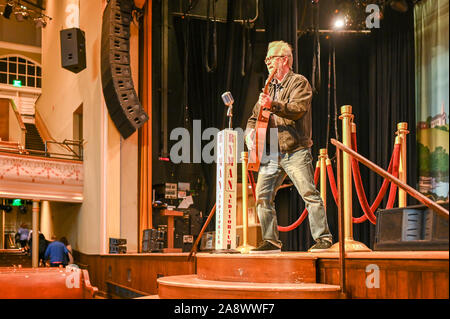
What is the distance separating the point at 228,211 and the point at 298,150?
686 mm

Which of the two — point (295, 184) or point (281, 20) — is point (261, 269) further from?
point (281, 20)

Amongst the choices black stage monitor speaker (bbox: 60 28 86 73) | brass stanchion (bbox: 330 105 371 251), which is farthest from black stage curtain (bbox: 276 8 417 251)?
brass stanchion (bbox: 330 105 371 251)

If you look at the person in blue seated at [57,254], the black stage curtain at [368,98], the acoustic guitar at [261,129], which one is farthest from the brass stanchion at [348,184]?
the person in blue seated at [57,254]

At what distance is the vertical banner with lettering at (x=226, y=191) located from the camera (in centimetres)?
378

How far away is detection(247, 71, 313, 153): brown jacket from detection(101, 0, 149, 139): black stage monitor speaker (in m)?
5.29

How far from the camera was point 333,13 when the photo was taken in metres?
9.04

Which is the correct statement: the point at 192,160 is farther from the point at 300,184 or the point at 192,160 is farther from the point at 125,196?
the point at 300,184

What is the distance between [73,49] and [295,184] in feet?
22.4

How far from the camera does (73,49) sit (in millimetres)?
9266

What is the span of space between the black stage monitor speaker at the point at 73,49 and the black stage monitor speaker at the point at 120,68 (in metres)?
0.63

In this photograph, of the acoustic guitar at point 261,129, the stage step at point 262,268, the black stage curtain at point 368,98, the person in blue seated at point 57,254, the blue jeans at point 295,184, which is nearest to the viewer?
the stage step at point 262,268

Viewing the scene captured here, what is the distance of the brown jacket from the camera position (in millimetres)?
3461

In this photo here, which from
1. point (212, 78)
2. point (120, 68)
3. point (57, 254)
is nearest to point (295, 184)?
point (120, 68)

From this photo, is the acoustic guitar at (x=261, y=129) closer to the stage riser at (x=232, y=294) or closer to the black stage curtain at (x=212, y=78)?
the stage riser at (x=232, y=294)
